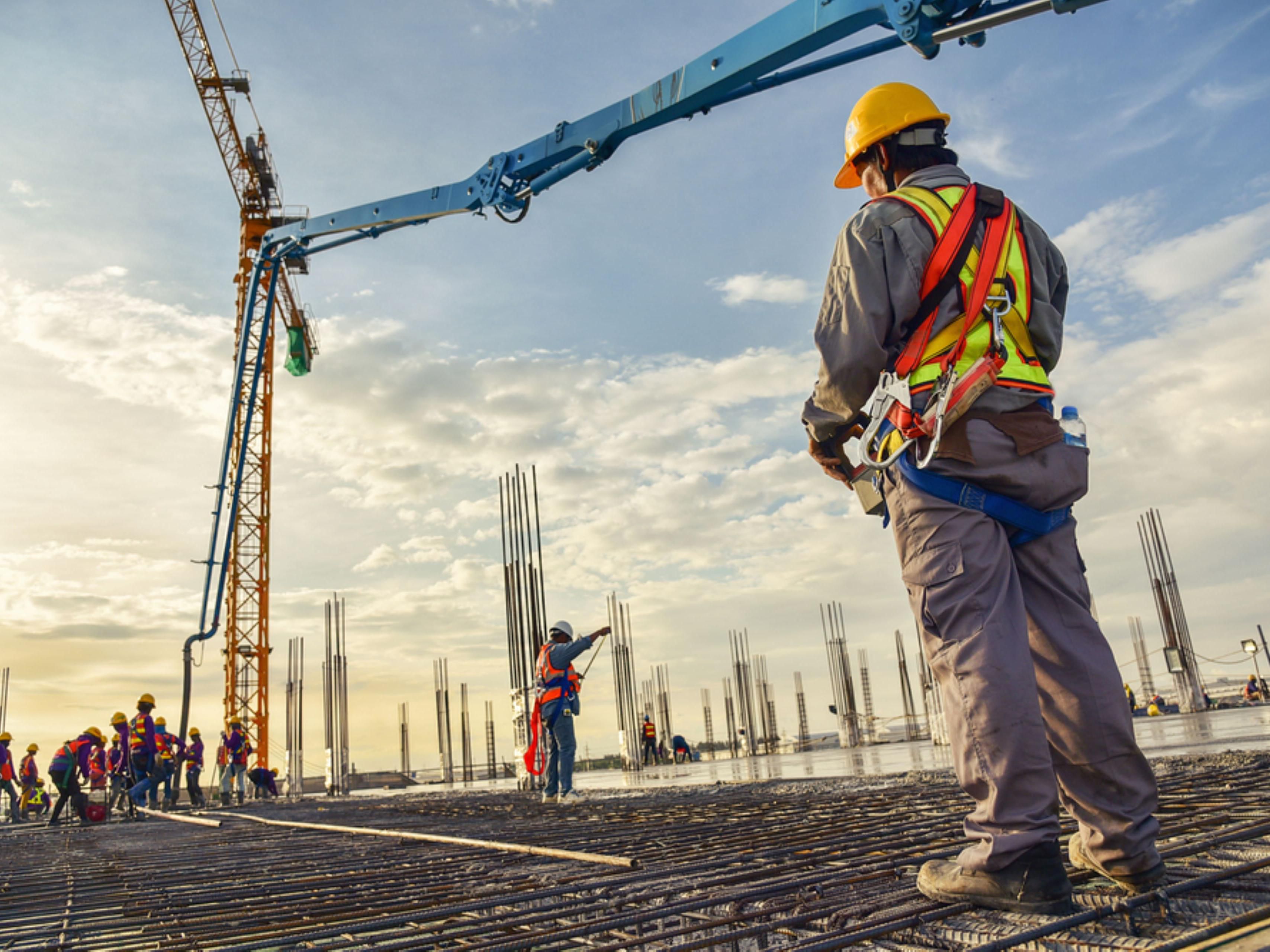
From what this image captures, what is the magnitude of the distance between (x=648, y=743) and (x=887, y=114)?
21.3 meters

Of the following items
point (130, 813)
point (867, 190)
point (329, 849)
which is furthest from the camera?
point (130, 813)

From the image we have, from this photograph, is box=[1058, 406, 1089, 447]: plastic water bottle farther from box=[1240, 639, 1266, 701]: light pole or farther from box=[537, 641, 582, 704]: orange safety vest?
box=[1240, 639, 1266, 701]: light pole

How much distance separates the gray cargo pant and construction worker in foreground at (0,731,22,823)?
17.7 metres

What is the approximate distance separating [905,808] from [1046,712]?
189 cm

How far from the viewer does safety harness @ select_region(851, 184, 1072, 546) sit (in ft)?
6.13

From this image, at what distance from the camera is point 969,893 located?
65.5 inches

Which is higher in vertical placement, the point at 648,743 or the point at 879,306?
the point at 879,306

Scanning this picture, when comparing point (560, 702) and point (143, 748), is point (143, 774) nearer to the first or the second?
point (143, 748)

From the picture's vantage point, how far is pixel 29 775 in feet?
58.6

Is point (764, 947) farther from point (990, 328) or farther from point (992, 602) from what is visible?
point (990, 328)

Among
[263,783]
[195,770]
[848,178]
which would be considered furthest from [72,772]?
[848,178]

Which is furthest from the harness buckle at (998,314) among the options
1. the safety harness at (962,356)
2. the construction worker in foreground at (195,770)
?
the construction worker in foreground at (195,770)

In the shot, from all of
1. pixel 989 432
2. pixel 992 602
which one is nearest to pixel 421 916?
pixel 992 602

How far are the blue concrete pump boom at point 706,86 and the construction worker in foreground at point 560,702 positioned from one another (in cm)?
435
